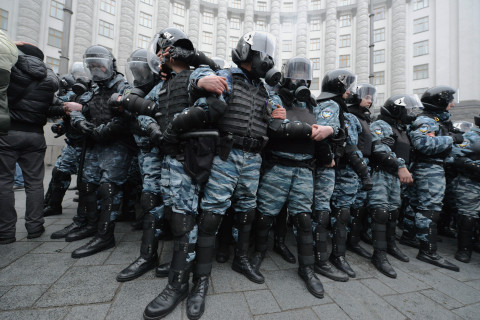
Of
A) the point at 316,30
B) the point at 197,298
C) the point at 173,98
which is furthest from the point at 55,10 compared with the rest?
the point at 316,30

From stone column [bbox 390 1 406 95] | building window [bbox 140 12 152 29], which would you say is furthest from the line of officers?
building window [bbox 140 12 152 29]

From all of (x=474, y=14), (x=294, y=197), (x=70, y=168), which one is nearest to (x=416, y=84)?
(x=474, y=14)

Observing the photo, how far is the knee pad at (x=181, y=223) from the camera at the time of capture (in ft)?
6.02

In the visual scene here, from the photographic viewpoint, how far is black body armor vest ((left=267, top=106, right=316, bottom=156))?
7.54ft

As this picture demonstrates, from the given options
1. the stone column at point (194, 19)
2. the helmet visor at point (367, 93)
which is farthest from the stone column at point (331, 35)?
the helmet visor at point (367, 93)

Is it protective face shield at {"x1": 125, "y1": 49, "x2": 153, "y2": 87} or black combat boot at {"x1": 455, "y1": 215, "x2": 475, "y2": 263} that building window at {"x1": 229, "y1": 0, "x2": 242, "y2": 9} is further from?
black combat boot at {"x1": 455, "y1": 215, "x2": 475, "y2": 263}

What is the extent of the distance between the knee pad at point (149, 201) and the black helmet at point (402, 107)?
3504mm

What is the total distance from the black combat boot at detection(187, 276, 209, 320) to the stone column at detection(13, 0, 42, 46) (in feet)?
71.6

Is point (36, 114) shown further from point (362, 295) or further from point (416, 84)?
point (416, 84)

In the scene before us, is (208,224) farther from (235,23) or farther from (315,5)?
(315,5)

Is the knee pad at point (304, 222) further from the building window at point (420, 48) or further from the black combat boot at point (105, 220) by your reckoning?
the building window at point (420, 48)

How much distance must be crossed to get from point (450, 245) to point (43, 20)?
84.3 ft

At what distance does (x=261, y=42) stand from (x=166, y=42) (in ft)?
3.22

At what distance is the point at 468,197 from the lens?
3.25m
